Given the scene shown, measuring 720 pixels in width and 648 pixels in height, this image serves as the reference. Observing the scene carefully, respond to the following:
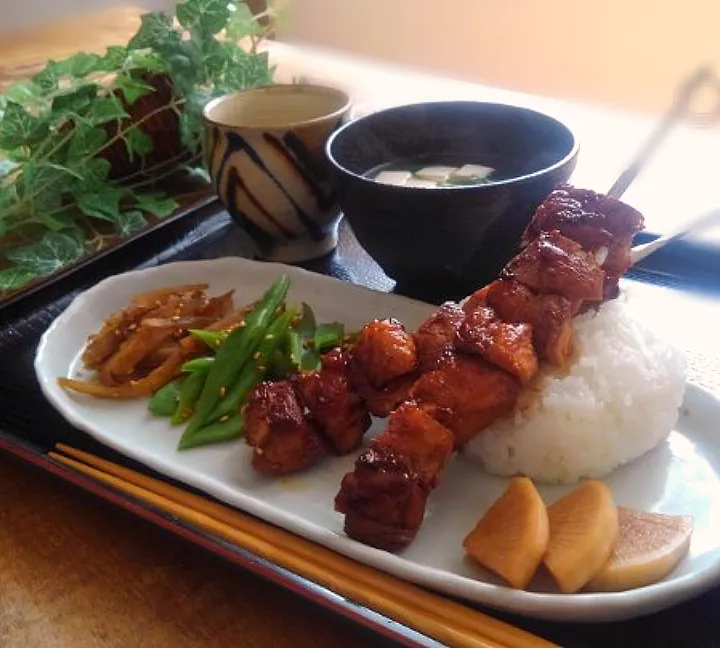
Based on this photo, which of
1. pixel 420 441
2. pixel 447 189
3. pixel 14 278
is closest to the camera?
pixel 420 441

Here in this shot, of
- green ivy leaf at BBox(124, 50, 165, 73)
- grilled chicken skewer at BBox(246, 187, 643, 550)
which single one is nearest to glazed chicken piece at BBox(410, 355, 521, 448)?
grilled chicken skewer at BBox(246, 187, 643, 550)

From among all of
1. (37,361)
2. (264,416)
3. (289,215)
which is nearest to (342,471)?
(264,416)

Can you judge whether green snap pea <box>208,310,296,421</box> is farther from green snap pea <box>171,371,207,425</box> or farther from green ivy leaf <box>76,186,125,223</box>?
green ivy leaf <box>76,186,125,223</box>

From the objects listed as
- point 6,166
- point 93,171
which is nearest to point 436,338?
point 93,171

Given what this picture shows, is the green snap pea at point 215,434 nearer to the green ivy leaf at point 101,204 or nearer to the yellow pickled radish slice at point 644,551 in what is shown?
the yellow pickled radish slice at point 644,551

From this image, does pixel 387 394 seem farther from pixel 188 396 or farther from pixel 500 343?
pixel 188 396

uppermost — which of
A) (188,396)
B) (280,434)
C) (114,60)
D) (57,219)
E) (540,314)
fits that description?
(540,314)
